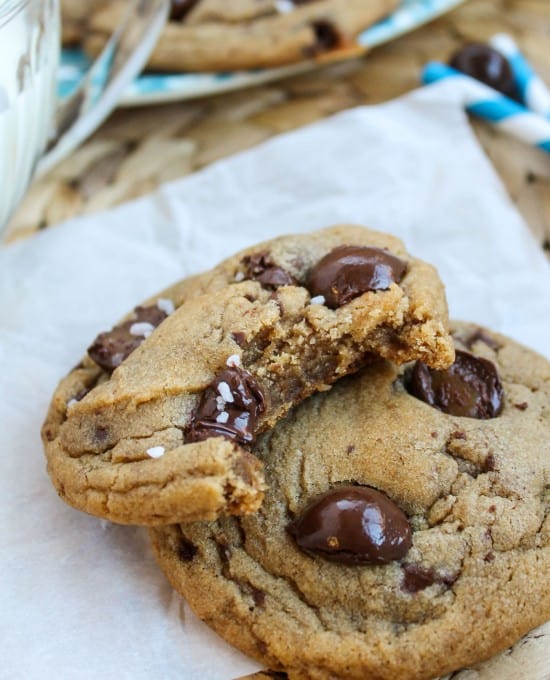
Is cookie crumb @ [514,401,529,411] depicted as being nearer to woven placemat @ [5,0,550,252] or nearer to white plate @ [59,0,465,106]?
woven placemat @ [5,0,550,252]

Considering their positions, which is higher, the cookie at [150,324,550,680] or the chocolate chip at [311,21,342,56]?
the chocolate chip at [311,21,342,56]

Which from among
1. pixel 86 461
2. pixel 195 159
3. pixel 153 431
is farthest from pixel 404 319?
pixel 195 159

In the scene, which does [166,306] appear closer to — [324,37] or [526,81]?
[324,37]

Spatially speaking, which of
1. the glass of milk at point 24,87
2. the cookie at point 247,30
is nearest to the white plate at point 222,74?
the cookie at point 247,30

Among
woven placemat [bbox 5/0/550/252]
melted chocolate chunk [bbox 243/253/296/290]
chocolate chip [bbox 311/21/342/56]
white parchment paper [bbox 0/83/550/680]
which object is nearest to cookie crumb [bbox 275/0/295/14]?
chocolate chip [bbox 311/21/342/56]

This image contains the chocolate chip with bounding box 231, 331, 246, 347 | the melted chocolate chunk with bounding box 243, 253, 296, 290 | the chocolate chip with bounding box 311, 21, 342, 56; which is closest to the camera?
the chocolate chip with bounding box 231, 331, 246, 347

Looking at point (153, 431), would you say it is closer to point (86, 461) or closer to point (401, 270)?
point (86, 461)

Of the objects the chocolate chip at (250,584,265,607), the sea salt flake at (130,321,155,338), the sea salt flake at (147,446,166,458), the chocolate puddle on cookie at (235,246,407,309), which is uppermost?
the chocolate puddle on cookie at (235,246,407,309)

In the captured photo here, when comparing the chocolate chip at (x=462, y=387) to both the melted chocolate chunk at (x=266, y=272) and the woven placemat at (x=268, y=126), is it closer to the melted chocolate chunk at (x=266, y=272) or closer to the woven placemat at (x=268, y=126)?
the melted chocolate chunk at (x=266, y=272)
